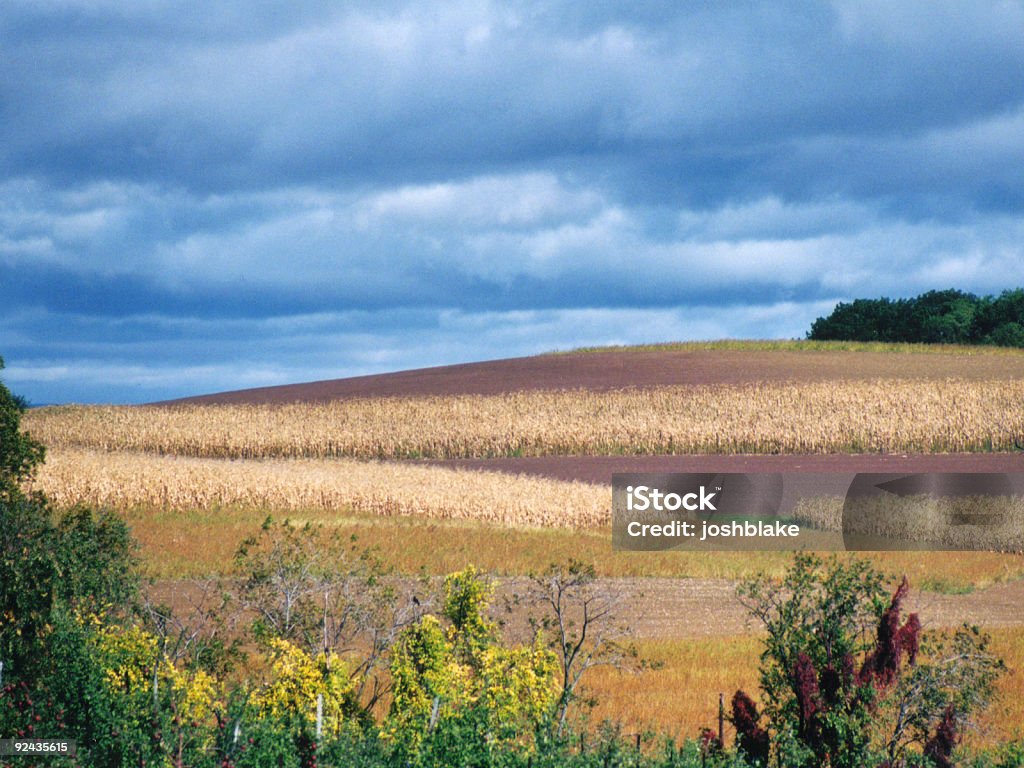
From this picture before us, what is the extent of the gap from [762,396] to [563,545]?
2713cm

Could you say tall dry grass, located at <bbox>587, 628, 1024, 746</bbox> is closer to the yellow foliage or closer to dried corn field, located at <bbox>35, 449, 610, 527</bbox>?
the yellow foliage

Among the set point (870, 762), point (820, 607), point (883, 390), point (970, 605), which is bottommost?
point (970, 605)

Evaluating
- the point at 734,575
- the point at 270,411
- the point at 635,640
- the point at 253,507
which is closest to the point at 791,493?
the point at 734,575

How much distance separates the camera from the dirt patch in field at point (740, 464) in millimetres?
43281

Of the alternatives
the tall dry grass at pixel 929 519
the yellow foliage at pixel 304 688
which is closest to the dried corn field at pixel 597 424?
the tall dry grass at pixel 929 519

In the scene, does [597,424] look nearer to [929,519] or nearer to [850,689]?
[929,519]

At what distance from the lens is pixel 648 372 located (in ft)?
224

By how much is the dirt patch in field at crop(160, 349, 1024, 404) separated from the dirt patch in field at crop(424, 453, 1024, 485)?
16.5 metres

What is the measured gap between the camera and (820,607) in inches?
501

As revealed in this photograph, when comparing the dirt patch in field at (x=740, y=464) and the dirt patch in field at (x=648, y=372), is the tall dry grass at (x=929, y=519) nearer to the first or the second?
the dirt patch in field at (x=740, y=464)

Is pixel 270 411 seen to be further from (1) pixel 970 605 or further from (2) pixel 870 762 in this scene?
(2) pixel 870 762

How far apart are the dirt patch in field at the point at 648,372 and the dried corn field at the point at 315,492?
24039 mm

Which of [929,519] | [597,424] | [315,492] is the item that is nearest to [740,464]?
[929,519]

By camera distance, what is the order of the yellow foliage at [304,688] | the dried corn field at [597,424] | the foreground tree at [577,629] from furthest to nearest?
the dried corn field at [597,424]
the foreground tree at [577,629]
the yellow foliage at [304,688]
